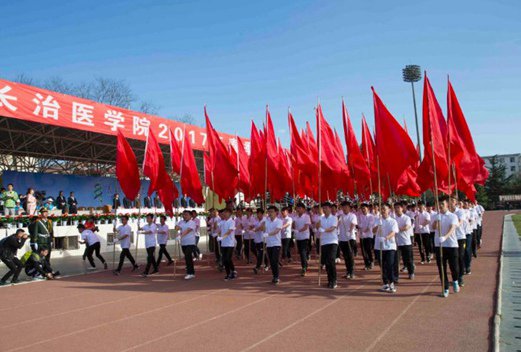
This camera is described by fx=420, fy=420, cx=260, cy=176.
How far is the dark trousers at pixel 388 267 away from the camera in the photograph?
783 cm

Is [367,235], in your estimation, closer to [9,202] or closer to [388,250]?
[388,250]

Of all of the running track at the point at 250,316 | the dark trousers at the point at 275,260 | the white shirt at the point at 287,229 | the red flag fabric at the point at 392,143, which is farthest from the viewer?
the white shirt at the point at 287,229

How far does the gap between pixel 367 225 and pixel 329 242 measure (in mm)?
2660

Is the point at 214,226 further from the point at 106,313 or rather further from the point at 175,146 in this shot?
the point at 106,313

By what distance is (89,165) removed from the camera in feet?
94.5

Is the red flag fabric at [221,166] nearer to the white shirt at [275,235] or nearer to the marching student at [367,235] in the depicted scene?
the white shirt at [275,235]

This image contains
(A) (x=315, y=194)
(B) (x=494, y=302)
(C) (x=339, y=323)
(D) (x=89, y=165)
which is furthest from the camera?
(D) (x=89, y=165)

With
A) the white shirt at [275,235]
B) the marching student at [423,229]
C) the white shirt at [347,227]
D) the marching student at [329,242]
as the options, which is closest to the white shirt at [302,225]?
the white shirt at [347,227]

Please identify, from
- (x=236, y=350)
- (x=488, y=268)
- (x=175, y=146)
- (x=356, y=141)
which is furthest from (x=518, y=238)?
(x=236, y=350)

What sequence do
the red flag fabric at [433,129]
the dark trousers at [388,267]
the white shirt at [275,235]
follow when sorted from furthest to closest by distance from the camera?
the white shirt at [275,235]
the red flag fabric at [433,129]
the dark trousers at [388,267]

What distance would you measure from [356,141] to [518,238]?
31.2 feet

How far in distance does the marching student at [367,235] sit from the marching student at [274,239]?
271cm

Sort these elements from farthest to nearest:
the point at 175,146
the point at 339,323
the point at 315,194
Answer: the point at 315,194 < the point at 175,146 < the point at 339,323

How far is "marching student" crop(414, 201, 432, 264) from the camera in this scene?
11055 mm
